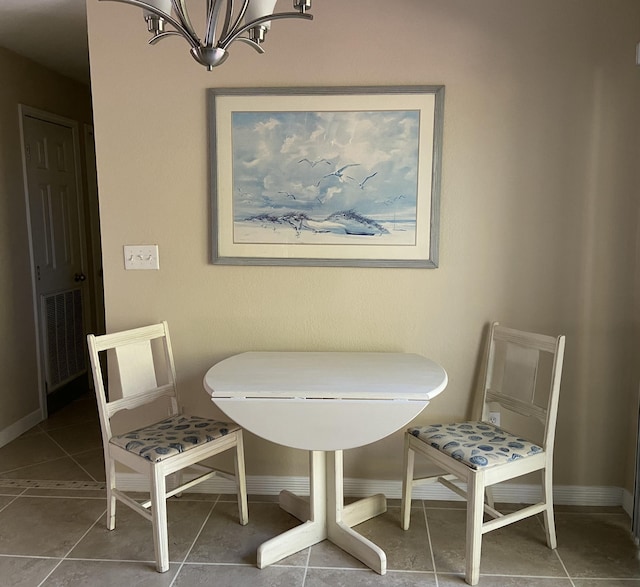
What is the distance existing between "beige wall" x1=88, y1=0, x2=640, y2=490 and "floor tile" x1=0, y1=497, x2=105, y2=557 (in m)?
0.69

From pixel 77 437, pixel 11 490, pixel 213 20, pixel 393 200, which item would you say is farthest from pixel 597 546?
pixel 77 437

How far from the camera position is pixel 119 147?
8.63ft

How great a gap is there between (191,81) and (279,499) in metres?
1.92

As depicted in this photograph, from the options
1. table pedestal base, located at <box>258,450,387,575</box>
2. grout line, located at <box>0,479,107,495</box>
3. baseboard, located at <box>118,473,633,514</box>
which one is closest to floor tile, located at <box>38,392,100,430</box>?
grout line, located at <box>0,479,107,495</box>

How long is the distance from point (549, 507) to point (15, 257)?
317cm

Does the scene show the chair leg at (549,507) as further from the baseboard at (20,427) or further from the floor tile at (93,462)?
the baseboard at (20,427)

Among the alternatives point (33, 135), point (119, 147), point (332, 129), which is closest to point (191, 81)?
point (119, 147)

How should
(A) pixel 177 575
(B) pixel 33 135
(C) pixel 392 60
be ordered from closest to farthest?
1. (A) pixel 177 575
2. (C) pixel 392 60
3. (B) pixel 33 135

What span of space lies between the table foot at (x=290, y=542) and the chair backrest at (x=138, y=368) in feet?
2.48

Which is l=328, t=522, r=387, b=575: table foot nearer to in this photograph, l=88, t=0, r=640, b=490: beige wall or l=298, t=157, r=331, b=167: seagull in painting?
l=88, t=0, r=640, b=490: beige wall

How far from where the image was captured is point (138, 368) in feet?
8.32

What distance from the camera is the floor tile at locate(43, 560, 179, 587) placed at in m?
2.12

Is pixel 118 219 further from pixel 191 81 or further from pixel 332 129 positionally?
pixel 332 129

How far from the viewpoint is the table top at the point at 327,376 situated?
2.10 m
